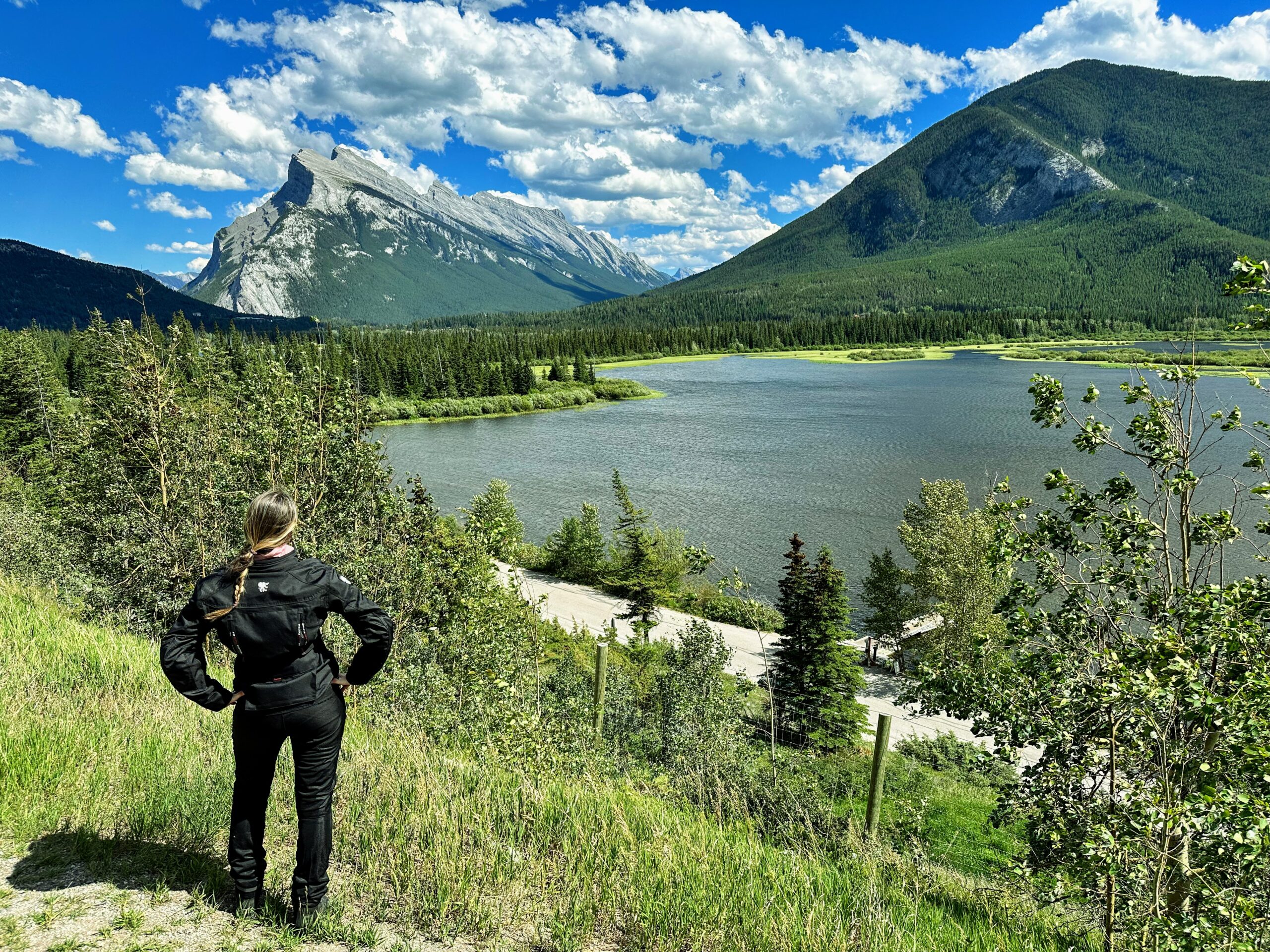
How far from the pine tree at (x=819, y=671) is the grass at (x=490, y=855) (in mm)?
12324

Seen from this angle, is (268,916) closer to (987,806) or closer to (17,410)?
(987,806)

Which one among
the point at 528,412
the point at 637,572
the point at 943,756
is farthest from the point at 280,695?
the point at 528,412

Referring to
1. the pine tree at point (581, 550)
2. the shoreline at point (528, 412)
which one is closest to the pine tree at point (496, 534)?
the pine tree at point (581, 550)

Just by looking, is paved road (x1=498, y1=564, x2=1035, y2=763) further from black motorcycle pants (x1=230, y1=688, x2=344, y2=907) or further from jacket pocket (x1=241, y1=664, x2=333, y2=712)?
jacket pocket (x1=241, y1=664, x2=333, y2=712)

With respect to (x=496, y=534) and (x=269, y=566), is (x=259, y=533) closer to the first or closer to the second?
(x=269, y=566)

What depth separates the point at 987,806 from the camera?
47.9 ft

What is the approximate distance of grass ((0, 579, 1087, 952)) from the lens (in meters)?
3.35

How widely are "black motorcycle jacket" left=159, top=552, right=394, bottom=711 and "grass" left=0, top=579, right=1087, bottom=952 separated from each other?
1.12 m

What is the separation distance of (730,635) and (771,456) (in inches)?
1148

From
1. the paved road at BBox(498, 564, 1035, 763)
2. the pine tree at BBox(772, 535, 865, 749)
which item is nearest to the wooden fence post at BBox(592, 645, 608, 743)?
the paved road at BBox(498, 564, 1035, 763)

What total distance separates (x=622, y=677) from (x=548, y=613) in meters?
12.4

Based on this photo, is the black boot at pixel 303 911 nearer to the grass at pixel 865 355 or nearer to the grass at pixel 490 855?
the grass at pixel 490 855

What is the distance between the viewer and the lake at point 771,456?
37.4m

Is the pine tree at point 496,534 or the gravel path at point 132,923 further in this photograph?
the pine tree at point 496,534
